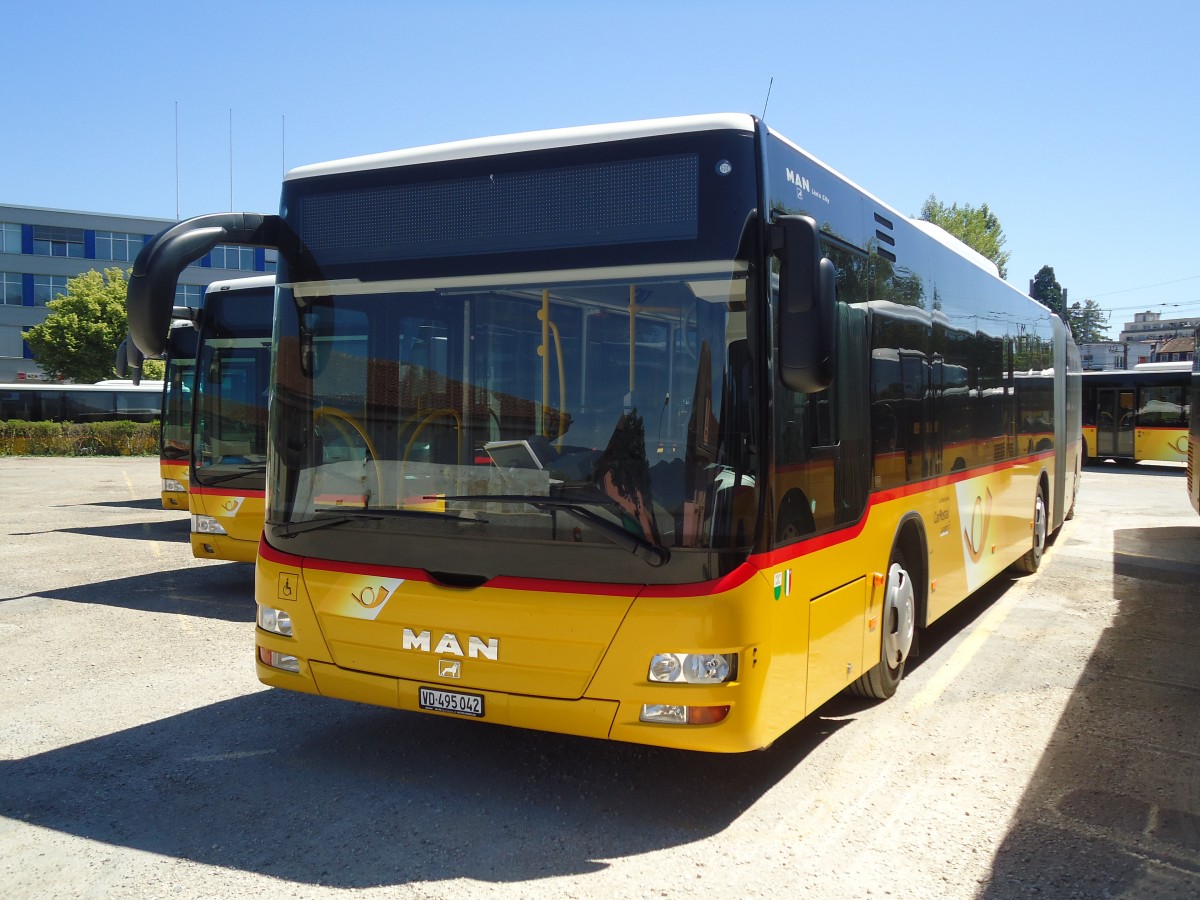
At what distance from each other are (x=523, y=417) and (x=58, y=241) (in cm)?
7561

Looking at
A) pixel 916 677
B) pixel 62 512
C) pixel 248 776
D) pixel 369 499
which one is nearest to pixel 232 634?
pixel 248 776

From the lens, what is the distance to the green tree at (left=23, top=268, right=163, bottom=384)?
55.4m

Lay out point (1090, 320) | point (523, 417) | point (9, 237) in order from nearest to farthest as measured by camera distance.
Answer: point (523, 417), point (9, 237), point (1090, 320)

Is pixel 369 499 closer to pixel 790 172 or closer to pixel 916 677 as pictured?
pixel 790 172

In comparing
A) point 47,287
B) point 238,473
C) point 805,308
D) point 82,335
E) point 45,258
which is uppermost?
point 45,258

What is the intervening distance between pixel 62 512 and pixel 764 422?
17.5m

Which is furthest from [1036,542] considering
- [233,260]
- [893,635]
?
[233,260]

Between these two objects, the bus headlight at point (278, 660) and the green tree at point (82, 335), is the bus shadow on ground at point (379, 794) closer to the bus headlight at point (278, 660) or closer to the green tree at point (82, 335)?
the bus headlight at point (278, 660)

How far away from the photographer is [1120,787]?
5262 mm

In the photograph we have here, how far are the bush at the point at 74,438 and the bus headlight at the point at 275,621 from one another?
3693 centimetres

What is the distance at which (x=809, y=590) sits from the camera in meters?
5.09

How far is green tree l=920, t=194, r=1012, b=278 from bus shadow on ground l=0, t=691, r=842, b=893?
6231cm

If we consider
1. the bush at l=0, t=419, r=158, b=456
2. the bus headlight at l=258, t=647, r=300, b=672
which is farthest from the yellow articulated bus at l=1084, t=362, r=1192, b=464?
the bus headlight at l=258, t=647, r=300, b=672

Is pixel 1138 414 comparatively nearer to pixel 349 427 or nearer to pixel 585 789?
pixel 585 789
